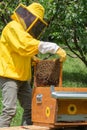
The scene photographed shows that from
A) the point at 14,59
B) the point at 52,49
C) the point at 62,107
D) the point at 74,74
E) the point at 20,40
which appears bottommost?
the point at 74,74

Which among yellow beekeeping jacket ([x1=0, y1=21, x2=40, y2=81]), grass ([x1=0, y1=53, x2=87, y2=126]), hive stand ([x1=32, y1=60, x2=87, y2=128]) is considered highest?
yellow beekeeping jacket ([x1=0, y1=21, x2=40, y2=81])

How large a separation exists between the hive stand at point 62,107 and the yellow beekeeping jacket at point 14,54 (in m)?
0.54

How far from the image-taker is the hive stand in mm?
6117

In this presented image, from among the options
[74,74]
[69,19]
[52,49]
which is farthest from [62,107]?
[74,74]

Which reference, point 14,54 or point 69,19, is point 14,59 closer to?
point 14,54

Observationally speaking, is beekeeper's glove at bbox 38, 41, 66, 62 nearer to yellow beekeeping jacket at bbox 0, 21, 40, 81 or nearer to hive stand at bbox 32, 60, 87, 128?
yellow beekeeping jacket at bbox 0, 21, 40, 81

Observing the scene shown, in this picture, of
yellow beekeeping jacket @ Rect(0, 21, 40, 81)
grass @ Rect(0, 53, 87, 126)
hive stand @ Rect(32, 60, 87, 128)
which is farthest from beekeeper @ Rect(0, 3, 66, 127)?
grass @ Rect(0, 53, 87, 126)

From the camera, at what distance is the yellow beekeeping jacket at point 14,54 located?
6.61 meters

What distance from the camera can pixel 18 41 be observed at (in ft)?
21.6

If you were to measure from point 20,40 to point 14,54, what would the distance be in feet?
1.29

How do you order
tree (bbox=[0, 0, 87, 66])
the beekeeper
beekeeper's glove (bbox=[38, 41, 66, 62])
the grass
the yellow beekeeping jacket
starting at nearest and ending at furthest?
1. beekeeper's glove (bbox=[38, 41, 66, 62])
2. the yellow beekeeping jacket
3. the beekeeper
4. tree (bbox=[0, 0, 87, 66])
5. the grass

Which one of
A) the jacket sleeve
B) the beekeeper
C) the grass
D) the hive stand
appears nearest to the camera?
the hive stand

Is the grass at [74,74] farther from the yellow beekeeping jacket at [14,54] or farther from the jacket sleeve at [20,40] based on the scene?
the jacket sleeve at [20,40]

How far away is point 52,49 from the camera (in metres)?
6.41
